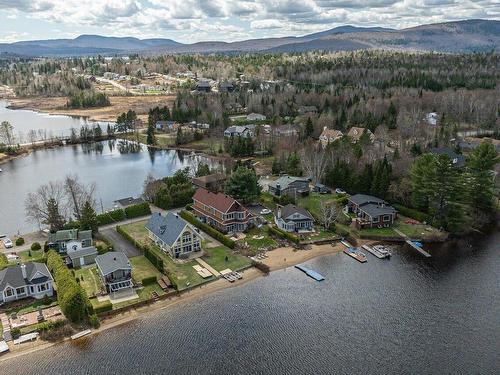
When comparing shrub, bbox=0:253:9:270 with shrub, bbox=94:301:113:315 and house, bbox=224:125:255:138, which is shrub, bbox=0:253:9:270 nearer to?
A: shrub, bbox=94:301:113:315

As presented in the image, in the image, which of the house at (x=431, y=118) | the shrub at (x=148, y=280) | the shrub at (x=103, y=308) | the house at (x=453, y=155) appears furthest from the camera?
the house at (x=431, y=118)

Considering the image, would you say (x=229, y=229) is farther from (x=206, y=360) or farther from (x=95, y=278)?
(x=206, y=360)

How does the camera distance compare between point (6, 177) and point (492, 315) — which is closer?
point (492, 315)

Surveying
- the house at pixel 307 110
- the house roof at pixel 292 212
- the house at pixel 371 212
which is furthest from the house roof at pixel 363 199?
the house at pixel 307 110

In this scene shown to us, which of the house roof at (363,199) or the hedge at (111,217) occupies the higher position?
the house roof at (363,199)

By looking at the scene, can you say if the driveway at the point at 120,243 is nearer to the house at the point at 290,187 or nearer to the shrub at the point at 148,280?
the shrub at the point at 148,280

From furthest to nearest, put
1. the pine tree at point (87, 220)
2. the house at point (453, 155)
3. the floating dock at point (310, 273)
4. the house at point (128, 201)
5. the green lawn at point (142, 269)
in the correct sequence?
the house at point (453, 155), the house at point (128, 201), the pine tree at point (87, 220), the floating dock at point (310, 273), the green lawn at point (142, 269)

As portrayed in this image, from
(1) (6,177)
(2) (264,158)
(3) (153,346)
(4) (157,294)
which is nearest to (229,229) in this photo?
(4) (157,294)

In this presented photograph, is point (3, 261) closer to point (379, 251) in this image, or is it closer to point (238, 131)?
point (379, 251)
